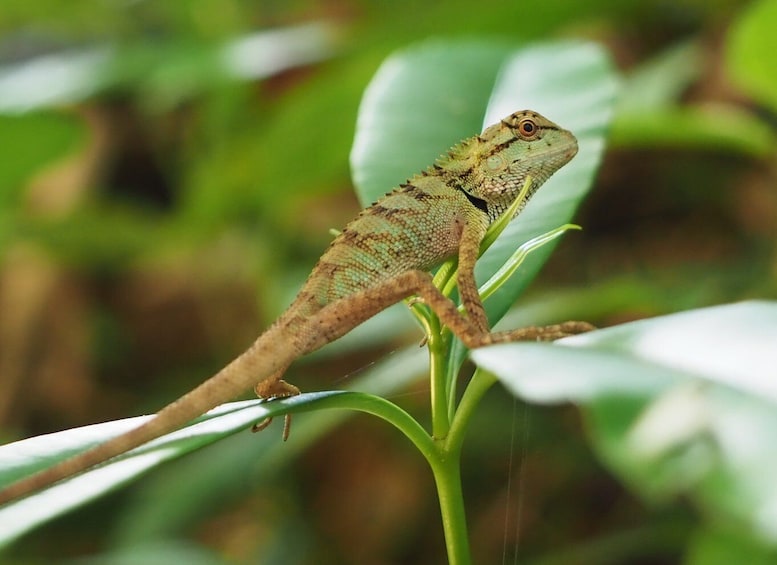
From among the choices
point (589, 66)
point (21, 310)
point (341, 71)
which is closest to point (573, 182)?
point (589, 66)

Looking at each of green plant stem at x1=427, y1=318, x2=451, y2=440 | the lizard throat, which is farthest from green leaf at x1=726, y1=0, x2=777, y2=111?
green plant stem at x1=427, y1=318, x2=451, y2=440

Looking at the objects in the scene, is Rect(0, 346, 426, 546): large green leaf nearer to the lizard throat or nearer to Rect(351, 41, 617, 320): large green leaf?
Rect(351, 41, 617, 320): large green leaf

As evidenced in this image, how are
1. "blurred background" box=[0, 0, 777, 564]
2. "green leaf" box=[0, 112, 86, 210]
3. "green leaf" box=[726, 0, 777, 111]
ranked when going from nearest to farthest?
1. "green leaf" box=[726, 0, 777, 111]
2. "green leaf" box=[0, 112, 86, 210]
3. "blurred background" box=[0, 0, 777, 564]

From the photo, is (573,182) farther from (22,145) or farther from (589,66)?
(22,145)

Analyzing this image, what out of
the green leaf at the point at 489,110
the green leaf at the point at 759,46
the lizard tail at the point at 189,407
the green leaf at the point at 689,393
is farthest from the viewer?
the green leaf at the point at 759,46

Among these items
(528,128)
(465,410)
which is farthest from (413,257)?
(465,410)

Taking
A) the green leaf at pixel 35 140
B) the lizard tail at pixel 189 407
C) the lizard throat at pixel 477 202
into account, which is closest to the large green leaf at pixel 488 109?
the lizard throat at pixel 477 202

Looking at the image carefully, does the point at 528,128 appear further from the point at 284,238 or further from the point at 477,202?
the point at 284,238

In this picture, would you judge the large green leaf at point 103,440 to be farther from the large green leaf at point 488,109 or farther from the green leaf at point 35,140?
the green leaf at point 35,140
